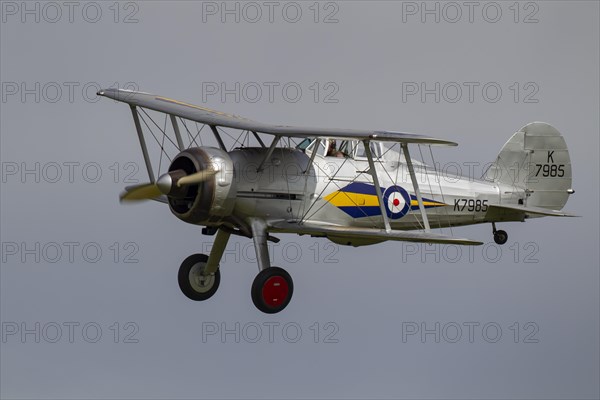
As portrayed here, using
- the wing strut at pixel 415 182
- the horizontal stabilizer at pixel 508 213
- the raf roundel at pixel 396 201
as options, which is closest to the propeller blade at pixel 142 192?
the raf roundel at pixel 396 201

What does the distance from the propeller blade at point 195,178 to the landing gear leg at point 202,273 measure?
1.74 metres

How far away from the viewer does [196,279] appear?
2369 cm

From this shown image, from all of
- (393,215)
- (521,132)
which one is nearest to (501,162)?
(521,132)

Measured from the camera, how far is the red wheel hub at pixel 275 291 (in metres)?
22.2

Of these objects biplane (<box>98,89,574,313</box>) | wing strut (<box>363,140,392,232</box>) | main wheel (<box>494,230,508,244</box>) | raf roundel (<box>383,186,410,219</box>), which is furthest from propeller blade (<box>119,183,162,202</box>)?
main wheel (<box>494,230,508,244</box>)

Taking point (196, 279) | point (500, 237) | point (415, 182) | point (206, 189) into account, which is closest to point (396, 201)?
point (415, 182)

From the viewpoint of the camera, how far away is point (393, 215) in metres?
24.1

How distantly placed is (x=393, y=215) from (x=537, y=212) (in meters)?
2.46

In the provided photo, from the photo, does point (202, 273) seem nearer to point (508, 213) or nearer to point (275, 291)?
point (275, 291)

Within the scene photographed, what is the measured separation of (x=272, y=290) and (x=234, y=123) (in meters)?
2.50

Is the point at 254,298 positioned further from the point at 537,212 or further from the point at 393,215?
the point at 537,212

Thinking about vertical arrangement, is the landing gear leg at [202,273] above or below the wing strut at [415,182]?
below

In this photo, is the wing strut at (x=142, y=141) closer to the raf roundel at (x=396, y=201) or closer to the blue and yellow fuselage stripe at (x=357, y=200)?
the blue and yellow fuselage stripe at (x=357, y=200)

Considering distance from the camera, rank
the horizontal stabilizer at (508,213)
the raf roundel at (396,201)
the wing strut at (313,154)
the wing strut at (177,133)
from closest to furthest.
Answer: the wing strut at (313,154) < the wing strut at (177,133) < the raf roundel at (396,201) < the horizontal stabilizer at (508,213)
